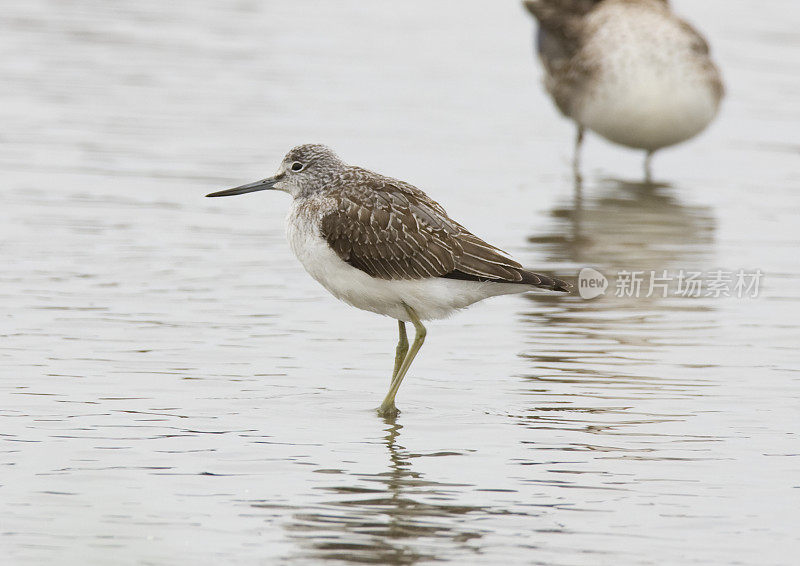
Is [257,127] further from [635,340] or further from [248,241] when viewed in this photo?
[635,340]

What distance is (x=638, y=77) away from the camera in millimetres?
15008

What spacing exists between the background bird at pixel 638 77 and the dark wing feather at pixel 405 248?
7.11m

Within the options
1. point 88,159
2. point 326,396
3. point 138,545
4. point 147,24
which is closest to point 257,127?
point 88,159

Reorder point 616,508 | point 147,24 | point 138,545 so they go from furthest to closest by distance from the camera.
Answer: point 147,24 < point 616,508 < point 138,545

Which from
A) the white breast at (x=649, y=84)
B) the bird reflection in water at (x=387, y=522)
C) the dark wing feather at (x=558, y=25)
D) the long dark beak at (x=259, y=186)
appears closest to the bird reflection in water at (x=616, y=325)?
the white breast at (x=649, y=84)

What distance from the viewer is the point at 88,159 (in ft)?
50.5

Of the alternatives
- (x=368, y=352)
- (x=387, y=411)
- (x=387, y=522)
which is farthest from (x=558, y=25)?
(x=387, y=522)

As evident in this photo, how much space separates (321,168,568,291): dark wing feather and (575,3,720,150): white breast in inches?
279

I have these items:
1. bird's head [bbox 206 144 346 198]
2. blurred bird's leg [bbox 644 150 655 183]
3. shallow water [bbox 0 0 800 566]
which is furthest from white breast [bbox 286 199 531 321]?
blurred bird's leg [bbox 644 150 655 183]

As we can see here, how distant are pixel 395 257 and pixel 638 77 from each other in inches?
294

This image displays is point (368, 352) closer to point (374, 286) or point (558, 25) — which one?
point (374, 286)

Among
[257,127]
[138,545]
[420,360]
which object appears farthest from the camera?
[257,127]

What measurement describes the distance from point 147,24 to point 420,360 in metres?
16.3

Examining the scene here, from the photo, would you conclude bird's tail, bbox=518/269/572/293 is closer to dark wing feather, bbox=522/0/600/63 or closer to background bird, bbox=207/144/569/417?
background bird, bbox=207/144/569/417
